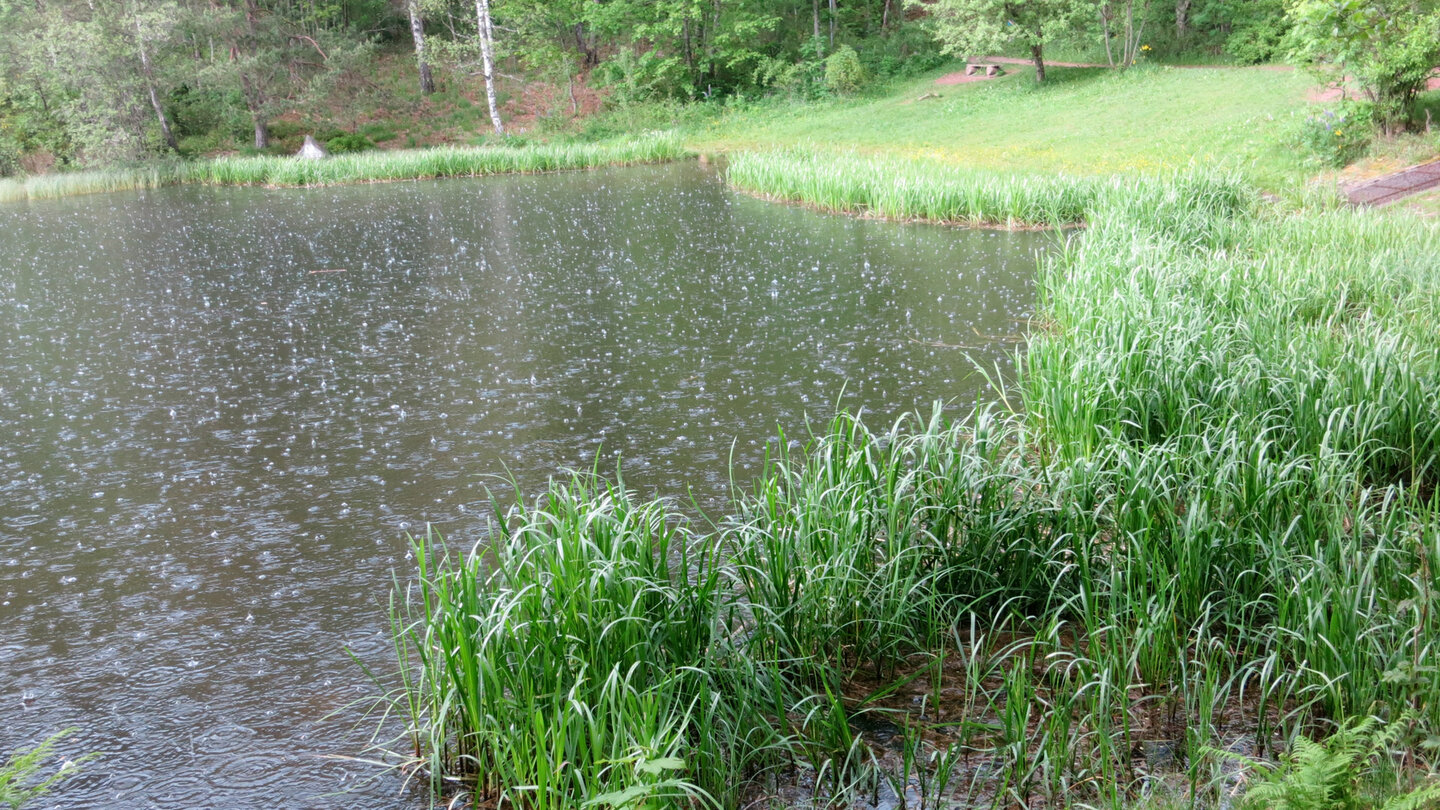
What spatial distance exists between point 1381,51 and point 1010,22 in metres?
13.9

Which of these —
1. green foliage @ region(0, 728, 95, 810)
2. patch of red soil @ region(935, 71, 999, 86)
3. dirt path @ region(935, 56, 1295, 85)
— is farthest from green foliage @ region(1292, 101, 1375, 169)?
green foliage @ region(0, 728, 95, 810)

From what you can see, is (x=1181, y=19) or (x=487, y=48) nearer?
(x=1181, y=19)

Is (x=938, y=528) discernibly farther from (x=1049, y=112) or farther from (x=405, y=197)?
(x=1049, y=112)

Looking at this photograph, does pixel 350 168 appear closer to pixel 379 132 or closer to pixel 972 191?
pixel 379 132

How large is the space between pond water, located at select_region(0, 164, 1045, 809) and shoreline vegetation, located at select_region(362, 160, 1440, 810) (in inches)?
30.5

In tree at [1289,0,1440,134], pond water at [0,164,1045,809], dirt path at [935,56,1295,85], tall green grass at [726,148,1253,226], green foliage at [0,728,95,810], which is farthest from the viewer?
dirt path at [935,56,1295,85]

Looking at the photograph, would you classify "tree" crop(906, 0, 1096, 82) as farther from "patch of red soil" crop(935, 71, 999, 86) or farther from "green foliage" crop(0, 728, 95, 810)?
"green foliage" crop(0, 728, 95, 810)

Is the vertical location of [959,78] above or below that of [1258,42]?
above

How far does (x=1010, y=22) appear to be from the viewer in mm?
27578

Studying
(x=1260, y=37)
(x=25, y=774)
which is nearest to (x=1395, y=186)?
(x=25, y=774)

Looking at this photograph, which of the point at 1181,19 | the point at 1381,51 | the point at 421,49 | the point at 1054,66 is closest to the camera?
the point at 1381,51

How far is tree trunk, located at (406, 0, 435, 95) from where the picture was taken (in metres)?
35.3

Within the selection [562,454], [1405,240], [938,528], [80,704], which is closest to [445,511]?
[562,454]

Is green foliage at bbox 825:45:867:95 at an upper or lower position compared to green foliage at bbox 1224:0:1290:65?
upper
